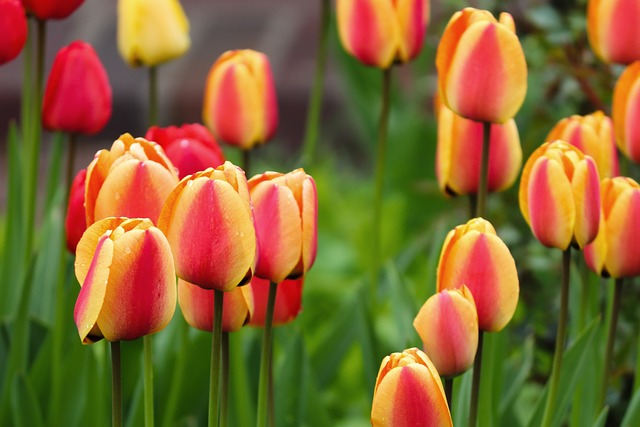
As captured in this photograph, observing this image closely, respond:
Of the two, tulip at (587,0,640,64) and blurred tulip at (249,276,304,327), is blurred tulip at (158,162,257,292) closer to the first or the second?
blurred tulip at (249,276,304,327)

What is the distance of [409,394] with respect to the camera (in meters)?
0.79

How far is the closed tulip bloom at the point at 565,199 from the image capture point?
940mm

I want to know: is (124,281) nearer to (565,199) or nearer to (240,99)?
(565,199)

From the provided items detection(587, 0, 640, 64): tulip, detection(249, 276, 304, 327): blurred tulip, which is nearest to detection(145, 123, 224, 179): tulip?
detection(249, 276, 304, 327): blurred tulip

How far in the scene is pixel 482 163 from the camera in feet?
3.55

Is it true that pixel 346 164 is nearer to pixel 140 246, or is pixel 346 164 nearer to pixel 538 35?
pixel 538 35

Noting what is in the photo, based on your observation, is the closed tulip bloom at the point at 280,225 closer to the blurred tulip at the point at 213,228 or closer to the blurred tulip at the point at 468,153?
the blurred tulip at the point at 213,228

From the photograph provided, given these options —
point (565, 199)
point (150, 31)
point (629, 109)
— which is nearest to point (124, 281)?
point (565, 199)

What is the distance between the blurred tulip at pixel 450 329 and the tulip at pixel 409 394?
0.05 m

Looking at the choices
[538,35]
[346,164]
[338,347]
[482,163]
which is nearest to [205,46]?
[346,164]

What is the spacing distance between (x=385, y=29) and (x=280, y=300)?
0.46 meters

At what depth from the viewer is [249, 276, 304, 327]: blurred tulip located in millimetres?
1038

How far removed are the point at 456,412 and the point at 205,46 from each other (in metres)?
3.32

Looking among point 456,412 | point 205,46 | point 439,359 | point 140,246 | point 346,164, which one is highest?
point 140,246
